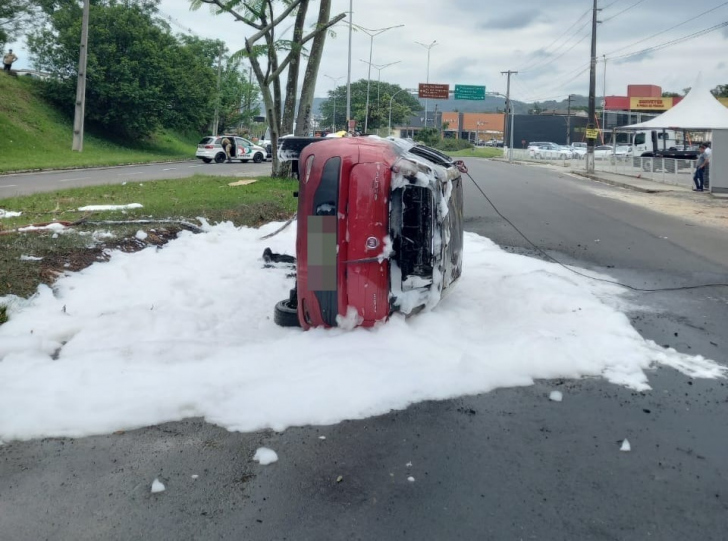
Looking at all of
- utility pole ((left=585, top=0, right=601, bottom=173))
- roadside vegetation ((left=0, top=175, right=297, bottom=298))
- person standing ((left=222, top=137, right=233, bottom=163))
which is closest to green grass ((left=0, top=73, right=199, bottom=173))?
person standing ((left=222, top=137, right=233, bottom=163))

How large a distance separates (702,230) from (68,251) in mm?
10882

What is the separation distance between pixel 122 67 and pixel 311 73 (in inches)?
1038

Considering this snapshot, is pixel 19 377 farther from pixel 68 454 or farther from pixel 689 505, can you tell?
pixel 689 505

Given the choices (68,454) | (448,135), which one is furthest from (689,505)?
(448,135)

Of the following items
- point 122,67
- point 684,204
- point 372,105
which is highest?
point 372,105

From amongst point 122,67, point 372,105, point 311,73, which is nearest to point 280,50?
point 311,73

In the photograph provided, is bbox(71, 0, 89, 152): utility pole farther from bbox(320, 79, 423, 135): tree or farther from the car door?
bbox(320, 79, 423, 135): tree

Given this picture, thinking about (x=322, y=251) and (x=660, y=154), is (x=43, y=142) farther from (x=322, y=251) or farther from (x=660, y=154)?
(x=322, y=251)

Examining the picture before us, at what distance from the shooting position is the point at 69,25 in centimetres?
4272

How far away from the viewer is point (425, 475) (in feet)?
11.6

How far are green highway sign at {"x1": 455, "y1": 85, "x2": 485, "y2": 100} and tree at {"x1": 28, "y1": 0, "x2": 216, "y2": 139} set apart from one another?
84.4 feet

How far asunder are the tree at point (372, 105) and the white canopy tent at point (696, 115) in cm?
4613

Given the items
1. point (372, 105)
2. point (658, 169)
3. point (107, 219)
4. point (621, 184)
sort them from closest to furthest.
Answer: point (107, 219) < point (621, 184) < point (658, 169) < point (372, 105)

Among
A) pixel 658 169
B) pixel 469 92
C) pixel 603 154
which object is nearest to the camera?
pixel 658 169
